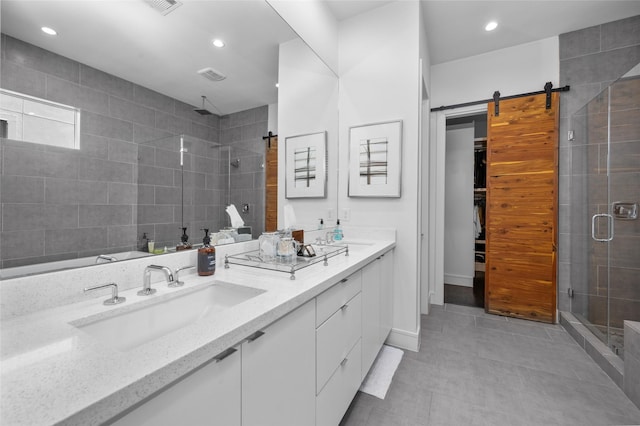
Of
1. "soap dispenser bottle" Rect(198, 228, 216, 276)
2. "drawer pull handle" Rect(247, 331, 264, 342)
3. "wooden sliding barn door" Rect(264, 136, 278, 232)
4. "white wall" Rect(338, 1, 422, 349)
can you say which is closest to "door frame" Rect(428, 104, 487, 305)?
"white wall" Rect(338, 1, 422, 349)

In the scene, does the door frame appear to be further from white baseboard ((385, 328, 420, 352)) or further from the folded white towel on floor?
the folded white towel on floor

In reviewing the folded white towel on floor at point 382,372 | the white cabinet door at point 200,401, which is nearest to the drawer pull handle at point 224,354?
the white cabinet door at point 200,401

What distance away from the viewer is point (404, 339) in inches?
88.7

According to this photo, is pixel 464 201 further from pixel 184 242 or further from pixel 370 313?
pixel 184 242

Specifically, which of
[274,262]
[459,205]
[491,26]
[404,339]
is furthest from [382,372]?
[491,26]

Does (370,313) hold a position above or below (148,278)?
below

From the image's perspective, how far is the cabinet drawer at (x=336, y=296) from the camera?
1.12 m

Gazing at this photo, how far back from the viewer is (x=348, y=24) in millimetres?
2523

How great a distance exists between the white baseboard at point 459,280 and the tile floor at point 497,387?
4.69 ft

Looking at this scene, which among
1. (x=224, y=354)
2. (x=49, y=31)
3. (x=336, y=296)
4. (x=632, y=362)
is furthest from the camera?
(x=632, y=362)

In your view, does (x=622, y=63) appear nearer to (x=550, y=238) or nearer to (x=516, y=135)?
(x=516, y=135)

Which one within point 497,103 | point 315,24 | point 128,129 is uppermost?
point 315,24

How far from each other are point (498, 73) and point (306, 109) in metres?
2.41

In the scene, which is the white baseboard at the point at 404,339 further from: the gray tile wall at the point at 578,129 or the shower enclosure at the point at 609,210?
the gray tile wall at the point at 578,129
